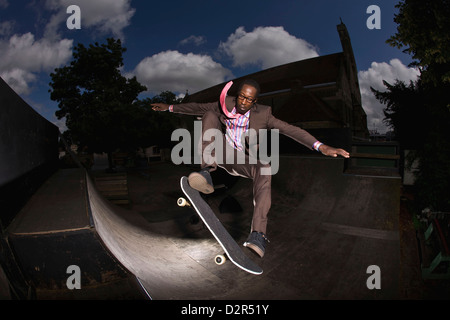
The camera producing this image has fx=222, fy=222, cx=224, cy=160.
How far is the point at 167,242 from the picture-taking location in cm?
421

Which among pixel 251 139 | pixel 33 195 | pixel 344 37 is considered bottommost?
pixel 33 195

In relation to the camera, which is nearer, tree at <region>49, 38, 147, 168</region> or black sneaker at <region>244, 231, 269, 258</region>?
black sneaker at <region>244, 231, 269, 258</region>

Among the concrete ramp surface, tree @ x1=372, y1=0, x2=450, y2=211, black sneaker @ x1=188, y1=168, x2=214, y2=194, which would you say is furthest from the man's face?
tree @ x1=372, y1=0, x2=450, y2=211

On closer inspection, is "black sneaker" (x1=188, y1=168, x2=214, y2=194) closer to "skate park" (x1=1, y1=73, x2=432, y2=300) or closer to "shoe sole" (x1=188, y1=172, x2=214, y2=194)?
"shoe sole" (x1=188, y1=172, x2=214, y2=194)

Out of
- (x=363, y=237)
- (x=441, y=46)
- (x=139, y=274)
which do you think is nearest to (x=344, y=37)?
(x=441, y=46)

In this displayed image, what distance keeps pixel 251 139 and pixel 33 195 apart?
10.6 feet

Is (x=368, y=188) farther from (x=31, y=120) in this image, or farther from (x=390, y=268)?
(x=31, y=120)

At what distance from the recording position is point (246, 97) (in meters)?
2.79

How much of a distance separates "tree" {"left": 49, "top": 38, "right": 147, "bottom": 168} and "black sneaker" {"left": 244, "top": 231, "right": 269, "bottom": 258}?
1289cm

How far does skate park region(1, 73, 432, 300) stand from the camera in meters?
2.13

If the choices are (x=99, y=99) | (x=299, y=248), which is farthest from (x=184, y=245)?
(x=99, y=99)

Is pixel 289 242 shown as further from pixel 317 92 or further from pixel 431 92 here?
pixel 317 92

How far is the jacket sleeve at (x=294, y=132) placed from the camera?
2.74 meters

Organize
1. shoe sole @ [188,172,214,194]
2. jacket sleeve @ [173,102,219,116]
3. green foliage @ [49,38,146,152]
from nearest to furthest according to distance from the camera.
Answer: shoe sole @ [188,172,214,194], jacket sleeve @ [173,102,219,116], green foliage @ [49,38,146,152]
